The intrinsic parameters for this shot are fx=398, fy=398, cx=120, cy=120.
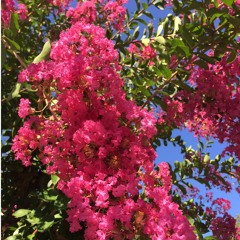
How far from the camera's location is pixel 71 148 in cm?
173

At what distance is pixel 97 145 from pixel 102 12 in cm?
256

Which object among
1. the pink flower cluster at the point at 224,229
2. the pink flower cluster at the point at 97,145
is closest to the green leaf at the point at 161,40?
the pink flower cluster at the point at 97,145

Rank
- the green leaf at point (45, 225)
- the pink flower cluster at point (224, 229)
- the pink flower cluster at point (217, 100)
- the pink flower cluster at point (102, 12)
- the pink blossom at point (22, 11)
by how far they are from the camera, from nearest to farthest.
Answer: the green leaf at point (45, 225) → the pink flower cluster at point (217, 100) → the pink blossom at point (22, 11) → the pink flower cluster at point (102, 12) → the pink flower cluster at point (224, 229)

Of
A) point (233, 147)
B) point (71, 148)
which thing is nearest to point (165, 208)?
point (71, 148)

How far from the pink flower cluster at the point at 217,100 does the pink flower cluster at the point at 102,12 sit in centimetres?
96

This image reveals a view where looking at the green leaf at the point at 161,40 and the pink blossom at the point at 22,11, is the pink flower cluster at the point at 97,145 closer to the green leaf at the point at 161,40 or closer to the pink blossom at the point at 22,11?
the green leaf at the point at 161,40

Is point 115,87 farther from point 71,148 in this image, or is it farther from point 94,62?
point 71,148

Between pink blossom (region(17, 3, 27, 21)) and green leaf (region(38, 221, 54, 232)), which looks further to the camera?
pink blossom (region(17, 3, 27, 21))

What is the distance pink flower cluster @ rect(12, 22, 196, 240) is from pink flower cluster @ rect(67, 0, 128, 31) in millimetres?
1592

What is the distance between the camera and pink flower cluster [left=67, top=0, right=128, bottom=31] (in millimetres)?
3402

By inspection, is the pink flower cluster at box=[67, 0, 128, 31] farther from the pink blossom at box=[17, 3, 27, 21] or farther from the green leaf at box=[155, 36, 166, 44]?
the green leaf at box=[155, 36, 166, 44]

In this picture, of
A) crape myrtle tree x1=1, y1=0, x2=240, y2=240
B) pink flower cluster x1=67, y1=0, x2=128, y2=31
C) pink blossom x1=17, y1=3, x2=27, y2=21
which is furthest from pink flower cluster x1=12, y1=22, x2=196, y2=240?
pink flower cluster x1=67, y1=0, x2=128, y2=31

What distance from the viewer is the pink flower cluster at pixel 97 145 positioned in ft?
5.12

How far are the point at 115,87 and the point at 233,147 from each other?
1595 mm
